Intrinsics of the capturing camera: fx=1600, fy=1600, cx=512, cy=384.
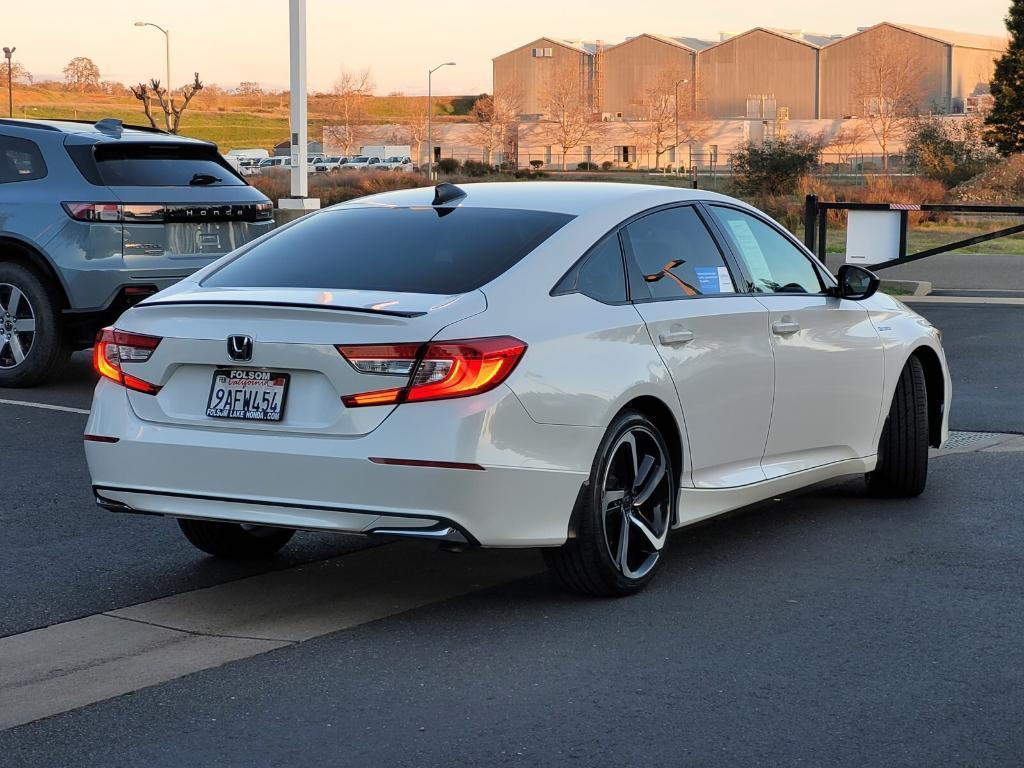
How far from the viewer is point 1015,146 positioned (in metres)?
63.7

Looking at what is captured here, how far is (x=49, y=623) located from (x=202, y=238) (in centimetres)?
626

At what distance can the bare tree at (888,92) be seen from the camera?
9150 cm

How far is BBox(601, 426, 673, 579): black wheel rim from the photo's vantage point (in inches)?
230

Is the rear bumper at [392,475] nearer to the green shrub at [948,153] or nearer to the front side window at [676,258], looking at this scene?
the front side window at [676,258]

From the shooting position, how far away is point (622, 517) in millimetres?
5879

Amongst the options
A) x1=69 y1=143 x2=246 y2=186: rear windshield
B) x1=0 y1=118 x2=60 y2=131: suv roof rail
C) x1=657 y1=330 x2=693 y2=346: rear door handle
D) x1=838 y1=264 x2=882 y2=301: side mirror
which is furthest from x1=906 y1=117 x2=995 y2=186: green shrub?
x1=657 y1=330 x2=693 y2=346: rear door handle

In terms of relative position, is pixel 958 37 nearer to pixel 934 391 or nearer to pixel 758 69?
pixel 758 69

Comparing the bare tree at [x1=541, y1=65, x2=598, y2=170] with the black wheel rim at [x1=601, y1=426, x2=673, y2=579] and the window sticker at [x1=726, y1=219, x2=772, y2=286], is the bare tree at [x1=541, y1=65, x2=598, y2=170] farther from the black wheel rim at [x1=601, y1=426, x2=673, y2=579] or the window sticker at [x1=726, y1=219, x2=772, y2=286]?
the black wheel rim at [x1=601, y1=426, x2=673, y2=579]

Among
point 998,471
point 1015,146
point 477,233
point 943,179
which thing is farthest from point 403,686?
point 1015,146

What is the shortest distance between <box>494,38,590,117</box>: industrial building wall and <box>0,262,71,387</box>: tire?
105659 millimetres

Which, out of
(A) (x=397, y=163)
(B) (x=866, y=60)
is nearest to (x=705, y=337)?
(A) (x=397, y=163)

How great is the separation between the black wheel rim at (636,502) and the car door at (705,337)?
210 millimetres

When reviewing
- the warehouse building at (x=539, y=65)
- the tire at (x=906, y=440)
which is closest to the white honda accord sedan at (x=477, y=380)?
the tire at (x=906, y=440)

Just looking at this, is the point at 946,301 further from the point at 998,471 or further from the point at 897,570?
the point at 897,570
